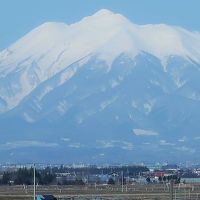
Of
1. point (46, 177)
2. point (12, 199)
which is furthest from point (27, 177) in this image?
point (12, 199)

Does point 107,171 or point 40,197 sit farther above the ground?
point 107,171

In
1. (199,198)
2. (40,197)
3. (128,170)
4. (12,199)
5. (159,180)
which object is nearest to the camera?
(40,197)

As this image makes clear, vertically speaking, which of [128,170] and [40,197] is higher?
[128,170]

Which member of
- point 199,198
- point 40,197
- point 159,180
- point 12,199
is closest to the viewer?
point 40,197

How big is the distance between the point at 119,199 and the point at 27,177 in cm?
4524

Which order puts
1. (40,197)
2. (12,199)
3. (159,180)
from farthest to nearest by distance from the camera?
(159,180), (12,199), (40,197)

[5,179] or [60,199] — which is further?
[5,179]

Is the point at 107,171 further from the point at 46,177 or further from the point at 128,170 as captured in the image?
the point at 46,177

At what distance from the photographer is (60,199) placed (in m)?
69.6

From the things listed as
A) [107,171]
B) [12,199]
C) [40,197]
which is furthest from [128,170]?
[40,197]

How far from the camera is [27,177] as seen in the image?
115562 mm

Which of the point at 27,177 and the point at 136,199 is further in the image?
the point at 27,177

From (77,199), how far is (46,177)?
159ft

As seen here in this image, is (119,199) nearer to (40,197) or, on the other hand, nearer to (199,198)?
(199,198)
